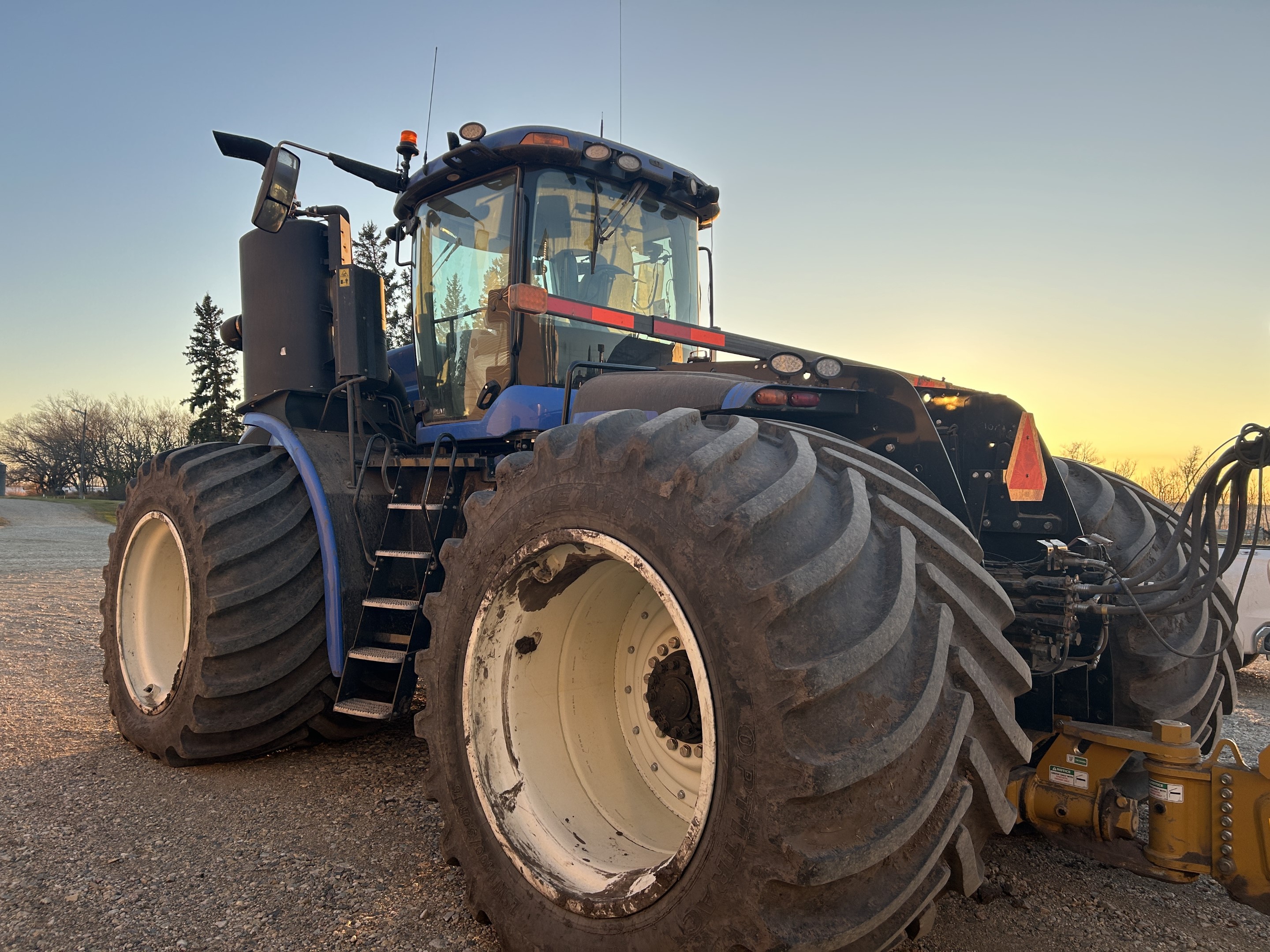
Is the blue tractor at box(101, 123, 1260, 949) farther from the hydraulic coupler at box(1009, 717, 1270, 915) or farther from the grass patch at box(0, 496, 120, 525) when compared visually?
the grass patch at box(0, 496, 120, 525)

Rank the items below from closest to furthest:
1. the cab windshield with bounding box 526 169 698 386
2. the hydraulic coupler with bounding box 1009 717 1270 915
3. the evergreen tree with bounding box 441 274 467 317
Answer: the hydraulic coupler with bounding box 1009 717 1270 915, the cab windshield with bounding box 526 169 698 386, the evergreen tree with bounding box 441 274 467 317

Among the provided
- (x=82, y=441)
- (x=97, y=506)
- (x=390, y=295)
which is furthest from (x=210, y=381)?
(x=390, y=295)

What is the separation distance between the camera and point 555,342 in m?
3.76

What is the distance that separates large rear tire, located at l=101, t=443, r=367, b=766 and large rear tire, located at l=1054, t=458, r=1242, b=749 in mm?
3264

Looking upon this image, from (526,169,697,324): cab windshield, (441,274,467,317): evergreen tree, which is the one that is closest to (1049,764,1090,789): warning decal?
(526,169,697,324): cab windshield

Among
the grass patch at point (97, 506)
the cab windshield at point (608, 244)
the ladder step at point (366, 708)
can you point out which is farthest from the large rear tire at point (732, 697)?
the grass patch at point (97, 506)

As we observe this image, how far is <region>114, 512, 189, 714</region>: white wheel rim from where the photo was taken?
429cm

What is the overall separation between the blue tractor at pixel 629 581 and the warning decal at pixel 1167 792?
143mm

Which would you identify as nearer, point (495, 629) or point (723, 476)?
point (723, 476)

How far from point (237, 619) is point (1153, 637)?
3.61 metres

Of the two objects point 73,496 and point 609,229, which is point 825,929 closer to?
point 609,229

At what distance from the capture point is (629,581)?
2.81 meters

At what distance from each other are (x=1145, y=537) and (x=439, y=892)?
2814mm

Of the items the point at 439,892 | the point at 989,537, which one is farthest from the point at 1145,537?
the point at 439,892
